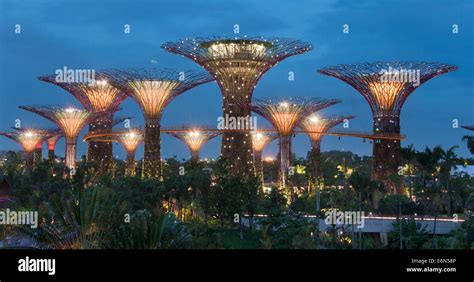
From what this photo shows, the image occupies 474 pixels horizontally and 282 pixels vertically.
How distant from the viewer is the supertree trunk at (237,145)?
135ft

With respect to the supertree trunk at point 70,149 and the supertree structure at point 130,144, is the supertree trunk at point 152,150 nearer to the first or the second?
the supertree trunk at point 70,149

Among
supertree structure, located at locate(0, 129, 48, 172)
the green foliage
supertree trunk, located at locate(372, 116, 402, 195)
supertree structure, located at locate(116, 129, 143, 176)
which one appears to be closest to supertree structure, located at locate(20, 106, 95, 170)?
supertree structure, located at locate(116, 129, 143, 176)

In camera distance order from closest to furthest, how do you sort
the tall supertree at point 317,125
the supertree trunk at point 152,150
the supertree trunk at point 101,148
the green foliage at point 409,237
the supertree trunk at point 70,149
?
the green foliage at point 409,237, the supertree trunk at point 152,150, the supertree trunk at point 70,149, the supertree trunk at point 101,148, the tall supertree at point 317,125

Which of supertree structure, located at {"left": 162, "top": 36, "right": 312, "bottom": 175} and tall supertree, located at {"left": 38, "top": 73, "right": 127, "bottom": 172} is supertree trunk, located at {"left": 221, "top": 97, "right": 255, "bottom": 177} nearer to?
supertree structure, located at {"left": 162, "top": 36, "right": 312, "bottom": 175}

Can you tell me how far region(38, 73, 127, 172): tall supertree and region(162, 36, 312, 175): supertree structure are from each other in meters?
13.4

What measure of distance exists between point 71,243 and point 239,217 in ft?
43.3

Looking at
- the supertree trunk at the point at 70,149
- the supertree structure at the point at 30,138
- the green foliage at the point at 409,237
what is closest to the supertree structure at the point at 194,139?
the supertree trunk at the point at 70,149

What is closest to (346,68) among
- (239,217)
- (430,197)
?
(430,197)

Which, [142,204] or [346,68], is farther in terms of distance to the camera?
[346,68]

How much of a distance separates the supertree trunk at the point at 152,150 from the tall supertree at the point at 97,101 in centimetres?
1191
